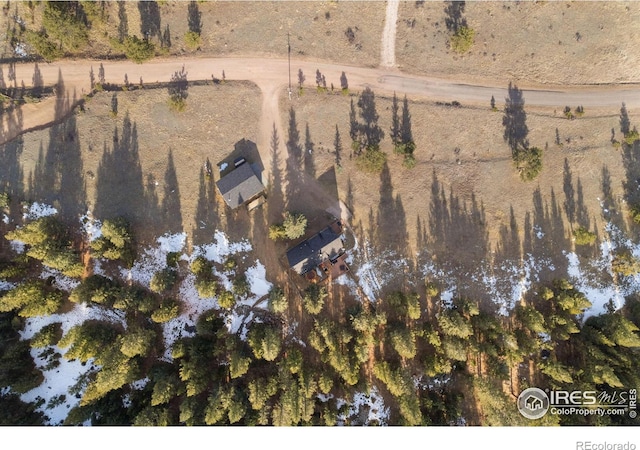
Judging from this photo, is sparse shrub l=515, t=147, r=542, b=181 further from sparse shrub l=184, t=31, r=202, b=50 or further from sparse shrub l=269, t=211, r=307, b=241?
sparse shrub l=184, t=31, r=202, b=50

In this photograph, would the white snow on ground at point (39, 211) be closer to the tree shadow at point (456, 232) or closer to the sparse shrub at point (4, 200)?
the sparse shrub at point (4, 200)

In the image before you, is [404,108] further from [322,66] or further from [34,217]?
[34,217]

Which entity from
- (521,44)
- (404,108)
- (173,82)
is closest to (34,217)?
(173,82)

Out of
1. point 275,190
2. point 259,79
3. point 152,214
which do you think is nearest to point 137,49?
point 259,79

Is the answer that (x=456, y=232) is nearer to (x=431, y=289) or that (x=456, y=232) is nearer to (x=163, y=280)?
(x=431, y=289)

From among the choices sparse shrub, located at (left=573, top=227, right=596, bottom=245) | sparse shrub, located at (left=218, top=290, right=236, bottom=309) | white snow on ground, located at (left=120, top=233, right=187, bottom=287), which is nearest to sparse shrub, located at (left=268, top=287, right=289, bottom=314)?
sparse shrub, located at (left=218, top=290, right=236, bottom=309)

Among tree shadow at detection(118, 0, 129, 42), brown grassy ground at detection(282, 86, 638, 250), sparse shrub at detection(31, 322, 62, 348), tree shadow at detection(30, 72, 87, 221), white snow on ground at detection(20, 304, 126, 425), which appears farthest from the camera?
tree shadow at detection(118, 0, 129, 42)
